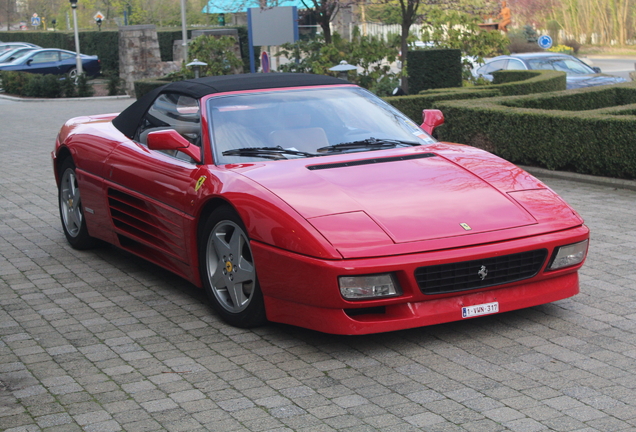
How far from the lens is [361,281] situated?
172 inches

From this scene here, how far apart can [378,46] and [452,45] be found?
8.22 ft

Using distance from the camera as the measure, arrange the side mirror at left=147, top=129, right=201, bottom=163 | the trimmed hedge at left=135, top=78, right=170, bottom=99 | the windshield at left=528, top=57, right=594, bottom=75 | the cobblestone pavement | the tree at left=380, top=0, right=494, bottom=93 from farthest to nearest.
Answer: the trimmed hedge at left=135, top=78, right=170, bottom=99 → the windshield at left=528, top=57, right=594, bottom=75 → the tree at left=380, top=0, right=494, bottom=93 → the side mirror at left=147, top=129, right=201, bottom=163 → the cobblestone pavement

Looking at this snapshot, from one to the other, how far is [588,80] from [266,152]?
15.6 m

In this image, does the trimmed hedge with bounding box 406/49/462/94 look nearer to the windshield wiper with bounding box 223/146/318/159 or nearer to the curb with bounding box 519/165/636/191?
the curb with bounding box 519/165/636/191

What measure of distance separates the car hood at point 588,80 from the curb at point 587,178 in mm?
8896

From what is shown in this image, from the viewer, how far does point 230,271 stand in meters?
5.09

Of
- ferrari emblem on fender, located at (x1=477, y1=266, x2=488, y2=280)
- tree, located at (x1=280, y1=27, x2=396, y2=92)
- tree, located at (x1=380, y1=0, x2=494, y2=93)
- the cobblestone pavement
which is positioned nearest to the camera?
the cobblestone pavement

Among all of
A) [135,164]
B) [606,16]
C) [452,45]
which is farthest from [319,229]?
[606,16]

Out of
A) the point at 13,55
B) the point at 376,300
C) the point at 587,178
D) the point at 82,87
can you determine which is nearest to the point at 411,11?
the point at 587,178

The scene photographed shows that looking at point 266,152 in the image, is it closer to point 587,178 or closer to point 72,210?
point 72,210

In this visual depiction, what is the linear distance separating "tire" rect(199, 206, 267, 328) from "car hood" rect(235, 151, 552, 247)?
33 cm

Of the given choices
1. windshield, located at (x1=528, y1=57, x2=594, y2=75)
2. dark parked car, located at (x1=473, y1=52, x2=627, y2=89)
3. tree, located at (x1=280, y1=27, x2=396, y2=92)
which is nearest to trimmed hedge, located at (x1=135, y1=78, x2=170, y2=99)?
tree, located at (x1=280, y1=27, x2=396, y2=92)

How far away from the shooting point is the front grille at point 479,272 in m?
4.48

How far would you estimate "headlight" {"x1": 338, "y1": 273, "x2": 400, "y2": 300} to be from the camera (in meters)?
4.36
